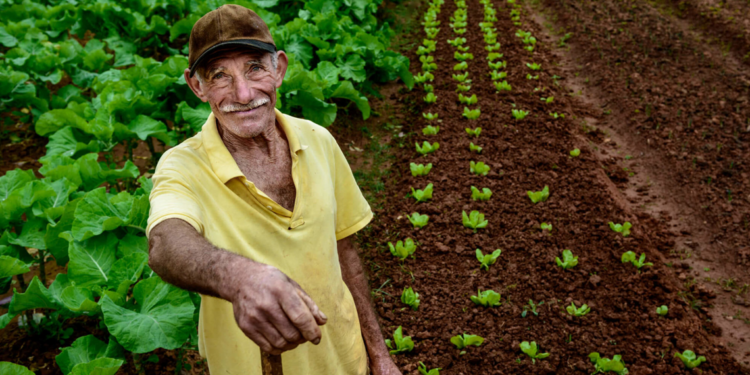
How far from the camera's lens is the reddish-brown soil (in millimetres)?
3418

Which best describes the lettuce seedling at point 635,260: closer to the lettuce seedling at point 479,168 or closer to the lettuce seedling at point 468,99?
the lettuce seedling at point 479,168

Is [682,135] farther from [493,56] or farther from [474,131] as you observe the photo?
[493,56]

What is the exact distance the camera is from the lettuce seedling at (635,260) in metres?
4.00

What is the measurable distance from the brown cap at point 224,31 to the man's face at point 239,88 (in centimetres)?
5

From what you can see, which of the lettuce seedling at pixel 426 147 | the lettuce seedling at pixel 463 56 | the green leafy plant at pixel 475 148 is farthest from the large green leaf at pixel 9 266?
the lettuce seedling at pixel 463 56

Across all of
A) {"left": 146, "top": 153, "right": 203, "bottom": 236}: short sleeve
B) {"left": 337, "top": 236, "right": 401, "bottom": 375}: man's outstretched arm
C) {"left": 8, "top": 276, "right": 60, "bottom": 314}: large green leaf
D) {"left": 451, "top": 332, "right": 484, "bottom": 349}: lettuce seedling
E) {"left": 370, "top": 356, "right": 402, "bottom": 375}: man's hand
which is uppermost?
{"left": 146, "top": 153, "right": 203, "bottom": 236}: short sleeve

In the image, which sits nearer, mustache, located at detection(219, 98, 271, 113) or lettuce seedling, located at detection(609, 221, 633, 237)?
mustache, located at detection(219, 98, 271, 113)

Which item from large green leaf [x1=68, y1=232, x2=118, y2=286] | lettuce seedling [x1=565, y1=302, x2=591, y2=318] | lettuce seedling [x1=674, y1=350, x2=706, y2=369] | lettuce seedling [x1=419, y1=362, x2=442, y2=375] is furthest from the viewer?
lettuce seedling [x1=565, y1=302, x2=591, y2=318]

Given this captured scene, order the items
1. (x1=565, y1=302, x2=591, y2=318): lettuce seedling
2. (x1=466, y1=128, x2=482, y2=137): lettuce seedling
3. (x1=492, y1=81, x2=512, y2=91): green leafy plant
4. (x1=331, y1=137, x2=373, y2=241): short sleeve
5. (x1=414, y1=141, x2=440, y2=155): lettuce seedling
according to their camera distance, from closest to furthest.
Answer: (x1=331, y1=137, x2=373, y2=241): short sleeve, (x1=565, y1=302, x2=591, y2=318): lettuce seedling, (x1=414, y1=141, x2=440, y2=155): lettuce seedling, (x1=466, y1=128, x2=482, y2=137): lettuce seedling, (x1=492, y1=81, x2=512, y2=91): green leafy plant

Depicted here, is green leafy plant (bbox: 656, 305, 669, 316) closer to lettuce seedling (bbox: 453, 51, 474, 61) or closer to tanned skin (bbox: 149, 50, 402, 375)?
tanned skin (bbox: 149, 50, 402, 375)

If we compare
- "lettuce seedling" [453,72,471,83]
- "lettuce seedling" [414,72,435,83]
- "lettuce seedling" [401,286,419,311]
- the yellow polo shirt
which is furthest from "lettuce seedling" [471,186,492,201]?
the yellow polo shirt

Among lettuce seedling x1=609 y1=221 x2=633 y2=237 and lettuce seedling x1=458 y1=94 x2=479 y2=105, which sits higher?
lettuce seedling x1=609 y1=221 x2=633 y2=237

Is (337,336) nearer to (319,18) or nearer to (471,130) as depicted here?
(471,130)

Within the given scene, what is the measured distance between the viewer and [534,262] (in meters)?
4.14
